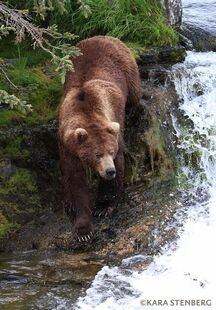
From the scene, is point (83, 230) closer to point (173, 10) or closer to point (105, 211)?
point (105, 211)

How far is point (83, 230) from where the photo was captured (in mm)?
6840

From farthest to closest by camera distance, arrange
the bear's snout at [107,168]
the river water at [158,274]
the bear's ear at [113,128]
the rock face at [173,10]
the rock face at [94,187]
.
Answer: the rock face at [173,10] → the rock face at [94,187] → the bear's ear at [113,128] → the bear's snout at [107,168] → the river water at [158,274]

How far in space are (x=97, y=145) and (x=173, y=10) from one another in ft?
15.0

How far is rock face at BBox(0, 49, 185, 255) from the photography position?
702cm

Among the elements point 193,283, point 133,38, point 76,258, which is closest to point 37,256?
point 76,258

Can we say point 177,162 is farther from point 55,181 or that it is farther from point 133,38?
point 133,38

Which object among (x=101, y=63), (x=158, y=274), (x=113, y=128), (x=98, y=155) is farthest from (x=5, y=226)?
(x=101, y=63)

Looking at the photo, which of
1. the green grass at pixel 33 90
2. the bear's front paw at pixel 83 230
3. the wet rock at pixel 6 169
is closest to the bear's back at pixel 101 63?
the green grass at pixel 33 90

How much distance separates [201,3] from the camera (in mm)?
13117

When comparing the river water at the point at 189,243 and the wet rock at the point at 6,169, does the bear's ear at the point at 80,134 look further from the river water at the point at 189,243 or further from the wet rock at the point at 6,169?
the river water at the point at 189,243

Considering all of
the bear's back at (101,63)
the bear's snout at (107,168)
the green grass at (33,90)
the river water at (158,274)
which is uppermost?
the bear's back at (101,63)

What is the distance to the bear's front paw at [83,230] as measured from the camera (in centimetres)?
684

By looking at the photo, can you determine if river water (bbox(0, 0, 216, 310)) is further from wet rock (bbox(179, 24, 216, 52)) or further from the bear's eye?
wet rock (bbox(179, 24, 216, 52))

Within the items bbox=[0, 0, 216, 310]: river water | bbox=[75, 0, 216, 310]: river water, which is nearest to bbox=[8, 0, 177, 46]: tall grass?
bbox=[75, 0, 216, 310]: river water
